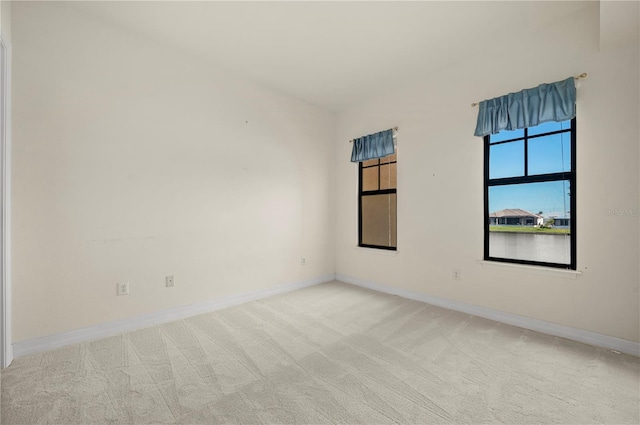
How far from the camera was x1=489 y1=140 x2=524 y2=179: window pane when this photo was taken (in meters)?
2.82

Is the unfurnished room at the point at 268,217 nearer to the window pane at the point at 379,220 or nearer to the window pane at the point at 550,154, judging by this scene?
the window pane at the point at 550,154

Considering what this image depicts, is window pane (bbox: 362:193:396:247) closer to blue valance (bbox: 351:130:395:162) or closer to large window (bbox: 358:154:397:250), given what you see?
large window (bbox: 358:154:397:250)

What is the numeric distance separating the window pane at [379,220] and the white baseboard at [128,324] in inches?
62.6

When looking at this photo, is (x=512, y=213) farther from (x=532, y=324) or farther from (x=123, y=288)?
(x=123, y=288)

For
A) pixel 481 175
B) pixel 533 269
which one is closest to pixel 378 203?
pixel 481 175

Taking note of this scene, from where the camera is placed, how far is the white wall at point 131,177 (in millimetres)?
2295

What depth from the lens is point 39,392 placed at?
5.79ft

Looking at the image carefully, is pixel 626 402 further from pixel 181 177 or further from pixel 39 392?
pixel 181 177

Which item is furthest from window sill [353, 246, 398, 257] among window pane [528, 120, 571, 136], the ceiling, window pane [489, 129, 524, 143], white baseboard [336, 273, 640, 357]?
the ceiling

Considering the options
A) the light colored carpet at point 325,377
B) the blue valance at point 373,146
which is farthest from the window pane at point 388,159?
the light colored carpet at point 325,377

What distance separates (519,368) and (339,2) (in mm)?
3240

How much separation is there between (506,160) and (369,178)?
184 cm

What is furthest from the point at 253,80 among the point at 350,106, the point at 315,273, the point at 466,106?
the point at 315,273

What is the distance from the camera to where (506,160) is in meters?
2.90
